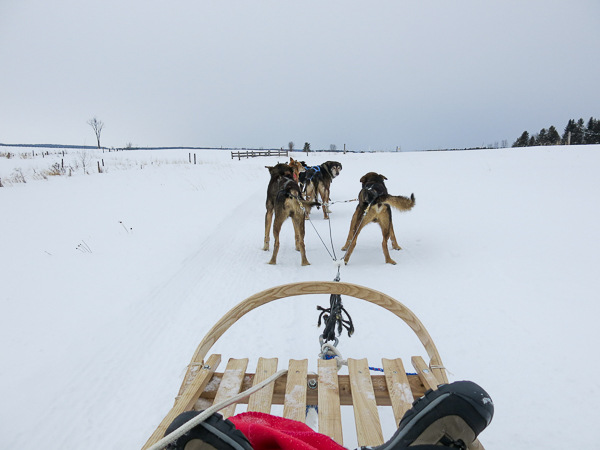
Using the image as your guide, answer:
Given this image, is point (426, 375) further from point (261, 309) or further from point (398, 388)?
point (261, 309)

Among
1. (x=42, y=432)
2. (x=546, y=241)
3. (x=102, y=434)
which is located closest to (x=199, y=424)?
(x=102, y=434)

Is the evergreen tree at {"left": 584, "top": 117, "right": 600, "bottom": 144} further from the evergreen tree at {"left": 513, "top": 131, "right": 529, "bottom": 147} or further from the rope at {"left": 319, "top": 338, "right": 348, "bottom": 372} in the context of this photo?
the rope at {"left": 319, "top": 338, "right": 348, "bottom": 372}

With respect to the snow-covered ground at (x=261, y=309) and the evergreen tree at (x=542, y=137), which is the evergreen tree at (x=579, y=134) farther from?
the snow-covered ground at (x=261, y=309)

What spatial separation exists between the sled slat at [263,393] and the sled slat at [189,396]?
306 millimetres

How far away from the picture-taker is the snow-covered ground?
93.6 inches

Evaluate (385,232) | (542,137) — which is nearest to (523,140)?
(542,137)

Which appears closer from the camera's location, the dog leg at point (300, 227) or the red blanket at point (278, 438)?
the red blanket at point (278, 438)

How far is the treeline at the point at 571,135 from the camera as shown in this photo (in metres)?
38.2

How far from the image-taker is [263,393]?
2.01 m

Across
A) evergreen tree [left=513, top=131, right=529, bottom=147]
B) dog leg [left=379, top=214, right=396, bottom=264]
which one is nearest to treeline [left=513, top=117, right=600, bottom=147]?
evergreen tree [left=513, top=131, right=529, bottom=147]

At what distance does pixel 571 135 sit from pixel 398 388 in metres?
53.9

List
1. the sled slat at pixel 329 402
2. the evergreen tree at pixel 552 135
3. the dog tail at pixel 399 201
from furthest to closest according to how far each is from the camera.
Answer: the evergreen tree at pixel 552 135 < the dog tail at pixel 399 201 < the sled slat at pixel 329 402

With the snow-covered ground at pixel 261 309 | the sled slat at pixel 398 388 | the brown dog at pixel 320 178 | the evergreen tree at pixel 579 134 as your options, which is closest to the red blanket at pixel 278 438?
the sled slat at pixel 398 388

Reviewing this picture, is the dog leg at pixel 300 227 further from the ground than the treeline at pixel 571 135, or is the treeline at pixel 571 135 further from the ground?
the treeline at pixel 571 135
